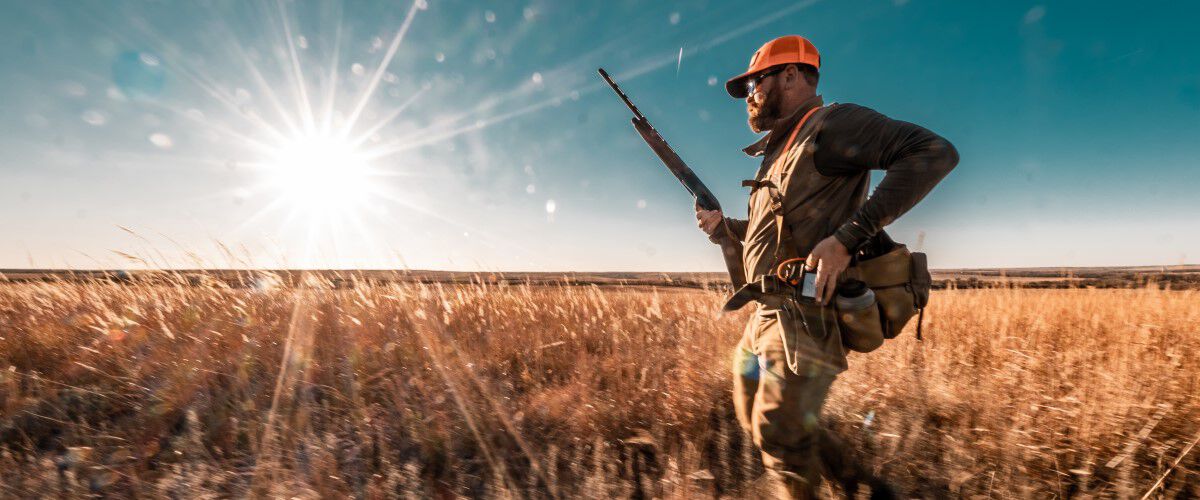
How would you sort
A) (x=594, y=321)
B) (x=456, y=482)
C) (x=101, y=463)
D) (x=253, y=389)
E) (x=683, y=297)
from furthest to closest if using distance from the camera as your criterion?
(x=683, y=297) < (x=594, y=321) < (x=253, y=389) < (x=101, y=463) < (x=456, y=482)

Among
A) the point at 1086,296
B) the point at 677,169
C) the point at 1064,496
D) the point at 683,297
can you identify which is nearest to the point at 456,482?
the point at 677,169

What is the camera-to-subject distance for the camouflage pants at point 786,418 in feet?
5.93

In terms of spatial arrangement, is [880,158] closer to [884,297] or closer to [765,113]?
[884,297]

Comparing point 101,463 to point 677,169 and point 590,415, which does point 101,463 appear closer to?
point 590,415

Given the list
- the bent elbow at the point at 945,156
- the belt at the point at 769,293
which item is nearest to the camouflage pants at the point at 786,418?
the belt at the point at 769,293

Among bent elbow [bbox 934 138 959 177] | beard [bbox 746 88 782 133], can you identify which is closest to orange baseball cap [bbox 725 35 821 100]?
beard [bbox 746 88 782 133]

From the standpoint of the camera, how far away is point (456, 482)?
2.40 meters

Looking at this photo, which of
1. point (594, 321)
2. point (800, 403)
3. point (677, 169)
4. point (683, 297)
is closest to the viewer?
point (800, 403)

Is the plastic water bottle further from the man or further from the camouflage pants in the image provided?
the camouflage pants

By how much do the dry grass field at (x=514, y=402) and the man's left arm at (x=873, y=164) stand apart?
1.07 m

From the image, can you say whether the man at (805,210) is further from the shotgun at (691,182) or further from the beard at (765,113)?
the shotgun at (691,182)

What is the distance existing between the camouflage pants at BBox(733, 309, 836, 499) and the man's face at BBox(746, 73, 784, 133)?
0.94m

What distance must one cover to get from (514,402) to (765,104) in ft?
7.77

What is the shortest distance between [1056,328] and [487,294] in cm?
579
